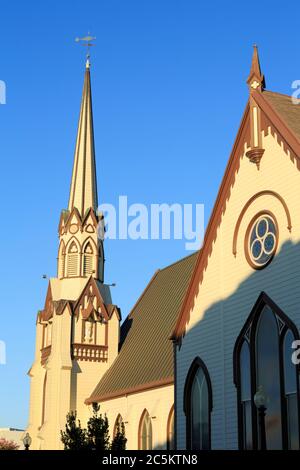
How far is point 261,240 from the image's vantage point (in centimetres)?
2822

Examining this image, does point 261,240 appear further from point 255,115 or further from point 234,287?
point 255,115

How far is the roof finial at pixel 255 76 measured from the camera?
30188mm

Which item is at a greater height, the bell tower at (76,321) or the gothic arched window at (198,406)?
the bell tower at (76,321)

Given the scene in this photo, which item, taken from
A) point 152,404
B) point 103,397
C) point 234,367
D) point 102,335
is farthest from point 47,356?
point 234,367

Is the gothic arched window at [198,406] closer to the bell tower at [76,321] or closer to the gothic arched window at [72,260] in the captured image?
the bell tower at [76,321]

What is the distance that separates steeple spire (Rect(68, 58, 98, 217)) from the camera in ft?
194

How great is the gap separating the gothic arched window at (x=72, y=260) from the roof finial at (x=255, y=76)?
2956 centimetres

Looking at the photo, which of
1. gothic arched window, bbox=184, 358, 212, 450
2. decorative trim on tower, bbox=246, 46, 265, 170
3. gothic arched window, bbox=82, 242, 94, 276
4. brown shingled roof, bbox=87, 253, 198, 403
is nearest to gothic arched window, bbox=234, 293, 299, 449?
gothic arched window, bbox=184, 358, 212, 450

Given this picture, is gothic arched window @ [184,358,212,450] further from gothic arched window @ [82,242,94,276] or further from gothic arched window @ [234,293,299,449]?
gothic arched window @ [82,242,94,276]

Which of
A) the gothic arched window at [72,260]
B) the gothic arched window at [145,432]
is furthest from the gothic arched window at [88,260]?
the gothic arched window at [145,432]

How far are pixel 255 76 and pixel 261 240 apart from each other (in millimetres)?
7056

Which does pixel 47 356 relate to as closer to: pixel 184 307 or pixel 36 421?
pixel 36 421

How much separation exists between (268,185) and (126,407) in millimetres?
22358

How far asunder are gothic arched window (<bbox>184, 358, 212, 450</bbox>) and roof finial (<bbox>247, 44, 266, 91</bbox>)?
450 inches
